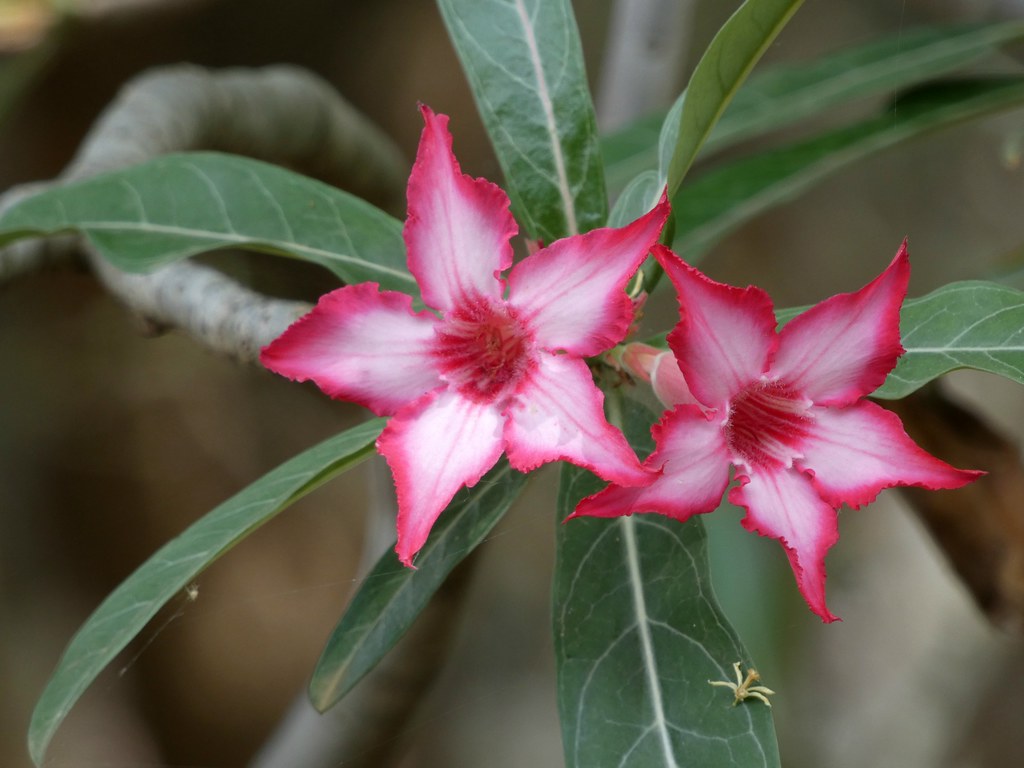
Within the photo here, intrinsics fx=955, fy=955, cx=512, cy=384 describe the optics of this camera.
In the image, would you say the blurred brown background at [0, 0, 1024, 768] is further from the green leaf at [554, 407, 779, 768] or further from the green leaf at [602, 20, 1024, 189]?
the green leaf at [554, 407, 779, 768]

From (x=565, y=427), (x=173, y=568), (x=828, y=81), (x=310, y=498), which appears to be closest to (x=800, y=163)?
(x=828, y=81)

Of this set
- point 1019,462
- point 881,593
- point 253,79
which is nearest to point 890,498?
point 881,593

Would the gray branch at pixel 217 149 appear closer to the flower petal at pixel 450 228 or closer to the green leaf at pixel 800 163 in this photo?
the flower petal at pixel 450 228

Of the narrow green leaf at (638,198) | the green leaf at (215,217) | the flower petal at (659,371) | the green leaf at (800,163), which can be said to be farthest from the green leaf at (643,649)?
the green leaf at (800,163)

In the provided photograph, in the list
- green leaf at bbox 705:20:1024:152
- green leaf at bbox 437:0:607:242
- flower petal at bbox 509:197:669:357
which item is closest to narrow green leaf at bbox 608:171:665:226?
green leaf at bbox 437:0:607:242

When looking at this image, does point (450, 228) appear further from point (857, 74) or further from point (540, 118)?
point (857, 74)

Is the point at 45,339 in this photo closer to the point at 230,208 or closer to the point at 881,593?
the point at 230,208
